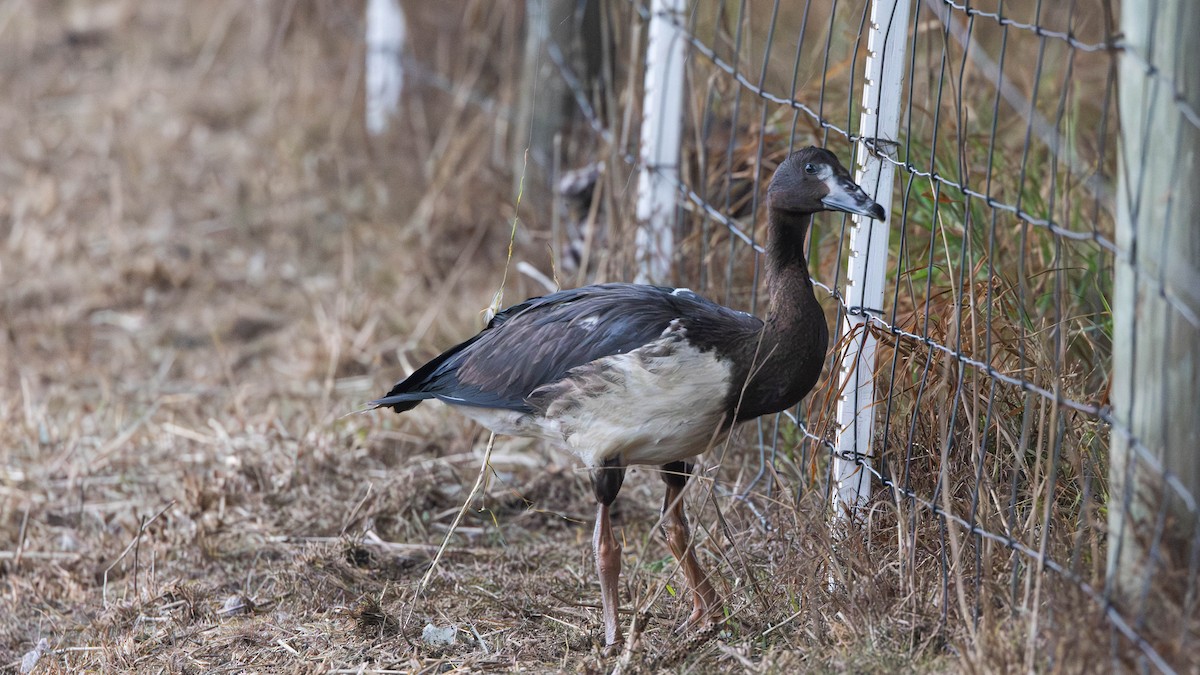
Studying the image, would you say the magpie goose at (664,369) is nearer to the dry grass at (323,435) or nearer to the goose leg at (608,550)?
the goose leg at (608,550)

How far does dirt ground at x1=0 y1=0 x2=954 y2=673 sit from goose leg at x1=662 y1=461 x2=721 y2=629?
0.06m

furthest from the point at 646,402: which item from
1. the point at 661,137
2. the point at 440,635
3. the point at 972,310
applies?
the point at 661,137

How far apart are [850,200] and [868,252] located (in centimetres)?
34

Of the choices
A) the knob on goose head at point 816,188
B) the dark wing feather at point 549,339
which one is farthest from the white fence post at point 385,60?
the knob on goose head at point 816,188

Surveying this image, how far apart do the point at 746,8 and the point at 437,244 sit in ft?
9.39

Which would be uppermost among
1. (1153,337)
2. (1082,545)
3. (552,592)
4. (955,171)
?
(955,171)

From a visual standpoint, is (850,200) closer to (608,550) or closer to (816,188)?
(816,188)

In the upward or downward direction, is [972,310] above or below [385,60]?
below

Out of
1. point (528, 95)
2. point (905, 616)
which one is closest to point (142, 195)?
point (528, 95)

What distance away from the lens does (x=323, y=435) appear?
203 inches

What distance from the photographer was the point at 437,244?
280 inches

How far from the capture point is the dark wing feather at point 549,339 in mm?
3490

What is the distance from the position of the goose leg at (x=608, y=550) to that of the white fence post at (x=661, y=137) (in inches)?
62.2

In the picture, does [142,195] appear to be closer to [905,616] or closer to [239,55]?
[239,55]
